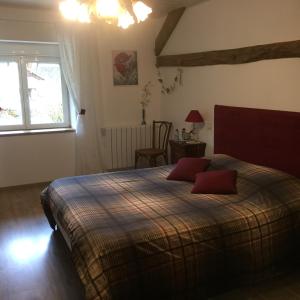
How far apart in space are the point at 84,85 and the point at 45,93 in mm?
618

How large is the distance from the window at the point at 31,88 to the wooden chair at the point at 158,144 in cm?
133

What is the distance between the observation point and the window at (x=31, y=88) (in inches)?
181

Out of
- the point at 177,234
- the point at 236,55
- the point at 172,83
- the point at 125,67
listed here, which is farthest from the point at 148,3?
the point at 177,234

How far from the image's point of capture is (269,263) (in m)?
2.41

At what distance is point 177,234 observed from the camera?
212cm

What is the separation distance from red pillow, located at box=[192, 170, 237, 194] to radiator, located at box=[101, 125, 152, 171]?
2322mm

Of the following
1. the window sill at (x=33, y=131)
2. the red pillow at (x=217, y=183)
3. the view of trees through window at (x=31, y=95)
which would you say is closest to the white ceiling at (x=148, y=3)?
the view of trees through window at (x=31, y=95)

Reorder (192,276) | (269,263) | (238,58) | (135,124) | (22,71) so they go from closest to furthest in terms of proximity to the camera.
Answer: (192,276), (269,263), (238,58), (22,71), (135,124)

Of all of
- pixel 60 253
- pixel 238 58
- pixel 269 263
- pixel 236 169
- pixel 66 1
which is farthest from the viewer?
pixel 238 58

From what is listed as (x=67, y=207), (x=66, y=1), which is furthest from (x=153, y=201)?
(x=66, y=1)

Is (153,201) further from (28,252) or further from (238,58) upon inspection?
(238,58)

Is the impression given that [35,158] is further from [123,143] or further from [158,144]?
[158,144]

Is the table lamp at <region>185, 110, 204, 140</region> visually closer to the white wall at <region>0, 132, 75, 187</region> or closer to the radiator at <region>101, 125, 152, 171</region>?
the radiator at <region>101, 125, 152, 171</region>

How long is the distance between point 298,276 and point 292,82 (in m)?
1.66
